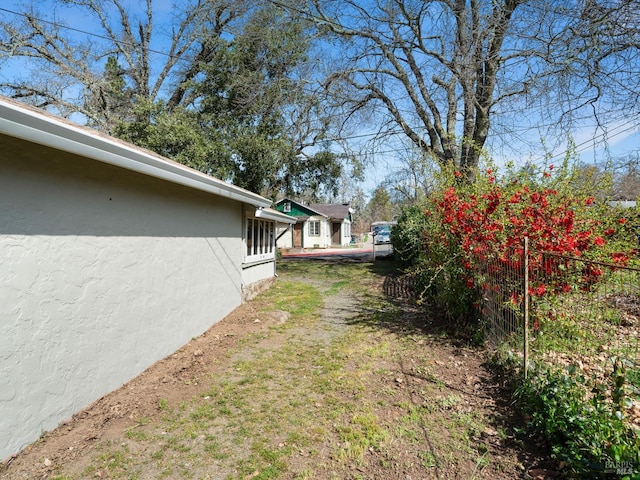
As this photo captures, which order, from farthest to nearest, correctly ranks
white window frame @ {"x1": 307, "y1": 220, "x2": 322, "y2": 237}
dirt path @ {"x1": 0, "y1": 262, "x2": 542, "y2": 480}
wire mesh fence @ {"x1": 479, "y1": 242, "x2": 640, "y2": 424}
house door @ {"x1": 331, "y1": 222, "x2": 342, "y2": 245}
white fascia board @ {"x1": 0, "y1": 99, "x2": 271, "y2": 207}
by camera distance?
1. house door @ {"x1": 331, "y1": 222, "x2": 342, "y2": 245}
2. white window frame @ {"x1": 307, "y1": 220, "x2": 322, "y2": 237}
3. wire mesh fence @ {"x1": 479, "y1": 242, "x2": 640, "y2": 424}
4. dirt path @ {"x1": 0, "y1": 262, "x2": 542, "y2": 480}
5. white fascia board @ {"x1": 0, "y1": 99, "x2": 271, "y2": 207}

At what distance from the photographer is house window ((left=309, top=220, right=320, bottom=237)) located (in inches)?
1265

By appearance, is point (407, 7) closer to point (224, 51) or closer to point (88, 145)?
point (224, 51)

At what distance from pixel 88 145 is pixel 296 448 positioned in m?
3.37

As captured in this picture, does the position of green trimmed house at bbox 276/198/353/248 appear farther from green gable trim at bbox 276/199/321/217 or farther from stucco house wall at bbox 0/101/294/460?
stucco house wall at bbox 0/101/294/460

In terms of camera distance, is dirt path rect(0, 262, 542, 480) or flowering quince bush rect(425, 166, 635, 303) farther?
flowering quince bush rect(425, 166, 635, 303)

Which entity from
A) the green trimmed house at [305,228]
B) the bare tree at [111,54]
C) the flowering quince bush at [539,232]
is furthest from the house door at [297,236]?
the flowering quince bush at [539,232]

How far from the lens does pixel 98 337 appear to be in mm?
3625

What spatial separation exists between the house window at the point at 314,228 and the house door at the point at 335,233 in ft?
13.9

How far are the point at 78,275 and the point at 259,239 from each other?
6.27 metres

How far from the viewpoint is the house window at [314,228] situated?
1265 inches

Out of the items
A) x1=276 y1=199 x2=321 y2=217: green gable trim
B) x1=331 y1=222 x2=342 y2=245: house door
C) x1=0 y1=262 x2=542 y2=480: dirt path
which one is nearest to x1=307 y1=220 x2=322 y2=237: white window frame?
x1=276 y1=199 x2=321 y2=217: green gable trim

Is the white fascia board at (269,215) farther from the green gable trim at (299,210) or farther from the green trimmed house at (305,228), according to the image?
the green gable trim at (299,210)

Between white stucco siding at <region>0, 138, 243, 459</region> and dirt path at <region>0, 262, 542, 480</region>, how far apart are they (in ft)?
1.00

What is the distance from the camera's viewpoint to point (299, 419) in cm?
341
